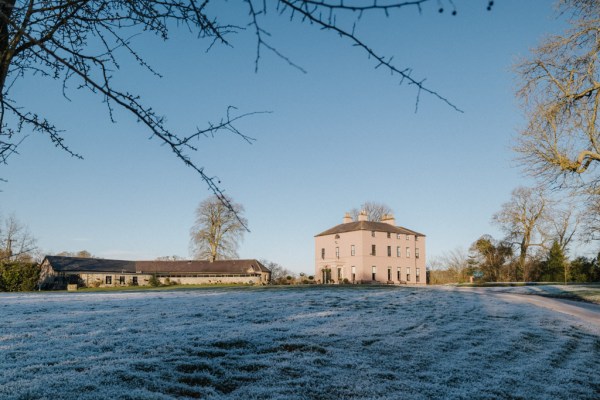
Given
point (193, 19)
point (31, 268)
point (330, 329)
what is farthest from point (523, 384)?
point (31, 268)

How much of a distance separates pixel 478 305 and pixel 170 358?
495 inches

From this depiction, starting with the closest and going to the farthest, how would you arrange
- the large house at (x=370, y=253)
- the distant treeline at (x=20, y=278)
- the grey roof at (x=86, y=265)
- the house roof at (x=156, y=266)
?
1. the distant treeline at (x=20, y=278)
2. the grey roof at (x=86, y=265)
3. the house roof at (x=156, y=266)
4. the large house at (x=370, y=253)

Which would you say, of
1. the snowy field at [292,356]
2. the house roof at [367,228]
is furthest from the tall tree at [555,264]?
the snowy field at [292,356]

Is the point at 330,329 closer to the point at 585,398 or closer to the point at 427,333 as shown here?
the point at 427,333

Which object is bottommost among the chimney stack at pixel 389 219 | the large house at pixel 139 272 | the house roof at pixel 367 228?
the large house at pixel 139 272

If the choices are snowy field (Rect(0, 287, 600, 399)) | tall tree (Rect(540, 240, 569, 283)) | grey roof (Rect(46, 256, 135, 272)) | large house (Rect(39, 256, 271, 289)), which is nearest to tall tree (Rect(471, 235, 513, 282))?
tall tree (Rect(540, 240, 569, 283))

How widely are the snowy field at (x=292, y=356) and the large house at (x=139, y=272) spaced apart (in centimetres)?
4881

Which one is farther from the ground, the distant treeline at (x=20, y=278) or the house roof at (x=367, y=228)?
the house roof at (x=367, y=228)

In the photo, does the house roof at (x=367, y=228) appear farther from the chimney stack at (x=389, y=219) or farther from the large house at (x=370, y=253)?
the chimney stack at (x=389, y=219)

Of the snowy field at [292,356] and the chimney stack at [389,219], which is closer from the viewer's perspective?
the snowy field at [292,356]

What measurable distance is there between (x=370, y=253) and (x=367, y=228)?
3.51m

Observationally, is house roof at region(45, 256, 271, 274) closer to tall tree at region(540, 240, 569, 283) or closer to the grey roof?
the grey roof

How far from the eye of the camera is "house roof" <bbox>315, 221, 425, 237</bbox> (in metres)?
59.8

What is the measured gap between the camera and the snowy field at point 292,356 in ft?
18.1
